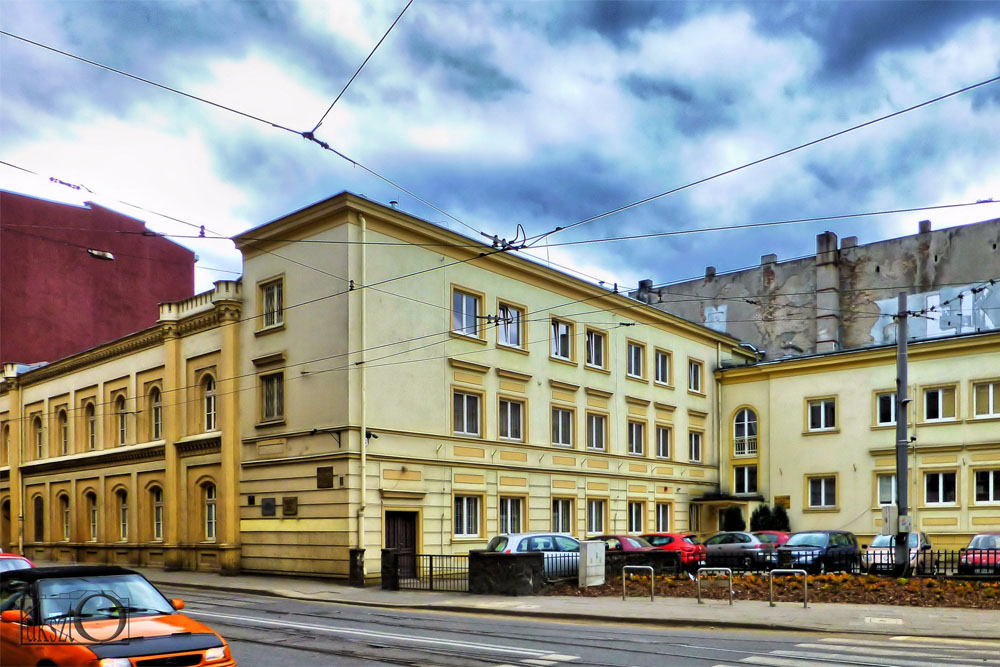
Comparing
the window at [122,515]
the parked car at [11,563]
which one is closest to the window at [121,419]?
the window at [122,515]

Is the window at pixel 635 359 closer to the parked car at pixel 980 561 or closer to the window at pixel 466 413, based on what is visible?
the window at pixel 466 413

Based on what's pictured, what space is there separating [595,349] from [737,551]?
10.2 metres

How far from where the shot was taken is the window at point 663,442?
4179 cm

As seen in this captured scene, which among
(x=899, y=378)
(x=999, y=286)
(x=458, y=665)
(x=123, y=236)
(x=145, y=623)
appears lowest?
(x=458, y=665)

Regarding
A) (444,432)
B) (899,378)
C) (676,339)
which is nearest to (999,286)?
(676,339)

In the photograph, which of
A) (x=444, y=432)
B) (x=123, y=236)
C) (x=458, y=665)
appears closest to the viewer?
(x=458, y=665)

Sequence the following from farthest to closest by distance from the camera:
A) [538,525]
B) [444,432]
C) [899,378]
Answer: [538,525], [444,432], [899,378]

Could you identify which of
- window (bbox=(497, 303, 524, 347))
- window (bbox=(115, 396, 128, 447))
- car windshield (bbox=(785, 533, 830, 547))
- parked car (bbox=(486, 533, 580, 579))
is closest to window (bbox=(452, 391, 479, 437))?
window (bbox=(497, 303, 524, 347))

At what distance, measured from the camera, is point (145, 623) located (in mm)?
9133

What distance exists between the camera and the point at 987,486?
3700 cm

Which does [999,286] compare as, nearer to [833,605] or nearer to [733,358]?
[733,358]

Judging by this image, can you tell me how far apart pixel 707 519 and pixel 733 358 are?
8.55 meters

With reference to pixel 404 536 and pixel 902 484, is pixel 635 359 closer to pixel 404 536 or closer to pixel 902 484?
pixel 404 536

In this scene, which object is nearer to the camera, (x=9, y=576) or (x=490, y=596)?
(x=9, y=576)
